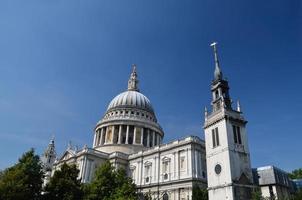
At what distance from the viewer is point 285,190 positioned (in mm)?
39219

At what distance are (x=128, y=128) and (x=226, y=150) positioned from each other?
36640 millimetres

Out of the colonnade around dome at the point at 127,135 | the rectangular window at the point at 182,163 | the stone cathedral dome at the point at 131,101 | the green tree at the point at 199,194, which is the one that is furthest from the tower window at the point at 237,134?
the stone cathedral dome at the point at 131,101

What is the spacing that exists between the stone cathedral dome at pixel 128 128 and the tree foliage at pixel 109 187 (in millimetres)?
26983

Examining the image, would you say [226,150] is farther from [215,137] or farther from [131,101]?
[131,101]

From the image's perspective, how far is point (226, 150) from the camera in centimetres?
3722

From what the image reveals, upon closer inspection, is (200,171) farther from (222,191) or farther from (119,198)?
(119,198)

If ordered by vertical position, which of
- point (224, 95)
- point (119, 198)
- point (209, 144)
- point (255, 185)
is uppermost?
point (224, 95)

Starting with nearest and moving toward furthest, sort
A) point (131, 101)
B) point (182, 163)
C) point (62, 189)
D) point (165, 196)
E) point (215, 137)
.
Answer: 1. point (62, 189)
2. point (215, 137)
3. point (182, 163)
4. point (165, 196)
5. point (131, 101)

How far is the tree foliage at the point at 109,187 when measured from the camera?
1398 inches

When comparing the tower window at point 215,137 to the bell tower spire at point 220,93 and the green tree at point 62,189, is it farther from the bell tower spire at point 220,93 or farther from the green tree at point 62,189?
the green tree at point 62,189

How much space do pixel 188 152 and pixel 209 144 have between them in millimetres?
8921

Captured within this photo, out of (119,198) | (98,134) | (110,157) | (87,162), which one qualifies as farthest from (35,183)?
(98,134)

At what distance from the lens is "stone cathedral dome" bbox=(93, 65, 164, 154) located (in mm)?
68350

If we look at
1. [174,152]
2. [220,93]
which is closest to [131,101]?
[174,152]
